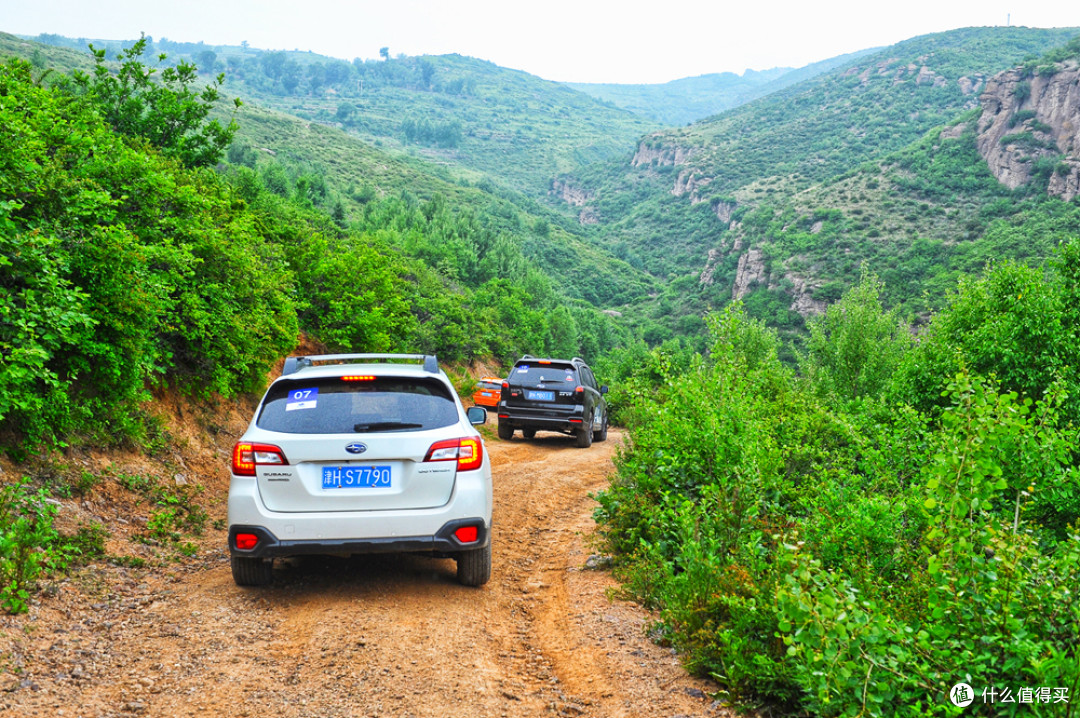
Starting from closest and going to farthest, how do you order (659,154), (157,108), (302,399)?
(302,399) < (157,108) < (659,154)

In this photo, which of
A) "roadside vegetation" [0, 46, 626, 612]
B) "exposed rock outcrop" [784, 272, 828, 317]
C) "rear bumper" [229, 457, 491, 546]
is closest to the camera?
"rear bumper" [229, 457, 491, 546]

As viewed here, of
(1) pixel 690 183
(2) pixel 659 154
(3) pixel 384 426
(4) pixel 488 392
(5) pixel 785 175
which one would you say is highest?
(2) pixel 659 154

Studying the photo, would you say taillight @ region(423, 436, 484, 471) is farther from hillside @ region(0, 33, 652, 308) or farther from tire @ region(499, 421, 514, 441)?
hillside @ region(0, 33, 652, 308)

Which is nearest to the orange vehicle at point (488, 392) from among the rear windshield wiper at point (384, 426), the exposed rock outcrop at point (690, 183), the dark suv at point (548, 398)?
the dark suv at point (548, 398)

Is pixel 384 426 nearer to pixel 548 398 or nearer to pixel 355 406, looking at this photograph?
pixel 355 406

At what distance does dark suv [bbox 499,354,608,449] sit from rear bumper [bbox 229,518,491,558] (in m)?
10.2

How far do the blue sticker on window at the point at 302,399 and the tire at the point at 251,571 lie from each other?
1153 mm

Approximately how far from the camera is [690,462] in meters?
6.62

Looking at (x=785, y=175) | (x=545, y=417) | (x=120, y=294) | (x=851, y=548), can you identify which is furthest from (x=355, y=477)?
(x=785, y=175)

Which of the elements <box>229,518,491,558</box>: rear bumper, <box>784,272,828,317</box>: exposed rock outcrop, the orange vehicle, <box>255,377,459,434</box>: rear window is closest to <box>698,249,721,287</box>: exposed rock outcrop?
<box>784,272,828,317</box>: exposed rock outcrop

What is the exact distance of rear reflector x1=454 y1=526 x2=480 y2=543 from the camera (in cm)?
532

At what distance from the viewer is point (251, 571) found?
5480mm

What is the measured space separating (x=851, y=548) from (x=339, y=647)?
335 cm

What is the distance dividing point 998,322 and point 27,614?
15431 millimetres
